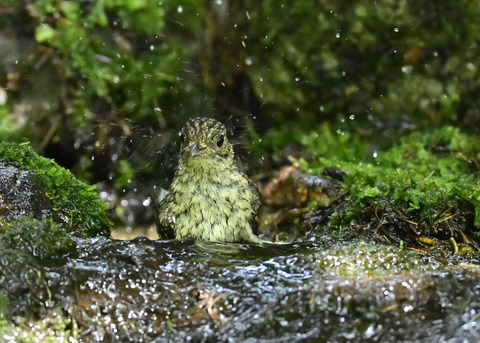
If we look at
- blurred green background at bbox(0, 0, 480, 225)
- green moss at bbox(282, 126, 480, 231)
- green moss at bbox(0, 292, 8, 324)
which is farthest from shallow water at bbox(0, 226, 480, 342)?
blurred green background at bbox(0, 0, 480, 225)

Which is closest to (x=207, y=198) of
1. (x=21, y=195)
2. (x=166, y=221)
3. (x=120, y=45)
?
(x=166, y=221)

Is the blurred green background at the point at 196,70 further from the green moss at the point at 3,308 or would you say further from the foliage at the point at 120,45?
the green moss at the point at 3,308

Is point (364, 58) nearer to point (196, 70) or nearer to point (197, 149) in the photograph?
point (196, 70)

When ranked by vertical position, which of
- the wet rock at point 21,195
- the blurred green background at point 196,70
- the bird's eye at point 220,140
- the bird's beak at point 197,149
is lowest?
the wet rock at point 21,195

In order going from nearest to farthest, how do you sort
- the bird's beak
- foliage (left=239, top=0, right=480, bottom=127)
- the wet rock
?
1. the wet rock
2. the bird's beak
3. foliage (left=239, top=0, right=480, bottom=127)

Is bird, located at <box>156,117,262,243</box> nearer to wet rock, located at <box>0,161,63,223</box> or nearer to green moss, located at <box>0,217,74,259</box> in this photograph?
wet rock, located at <box>0,161,63,223</box>

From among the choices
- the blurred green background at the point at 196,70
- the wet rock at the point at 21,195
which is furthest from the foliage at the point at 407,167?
the wet rock at the point at 21,195
